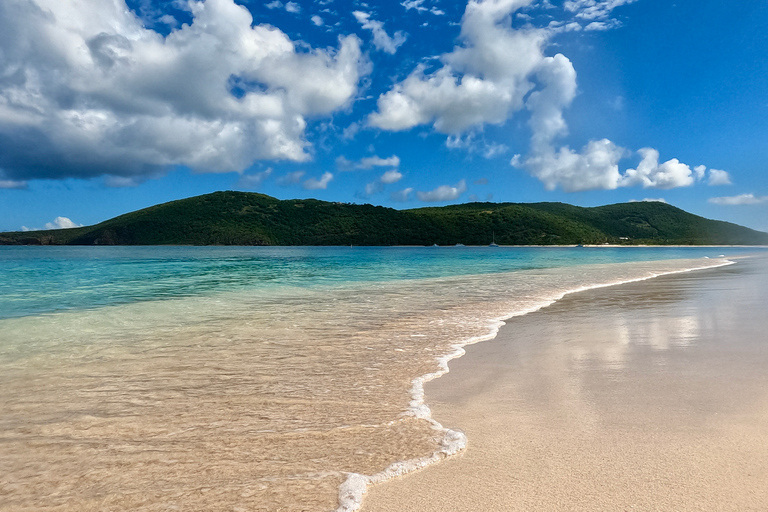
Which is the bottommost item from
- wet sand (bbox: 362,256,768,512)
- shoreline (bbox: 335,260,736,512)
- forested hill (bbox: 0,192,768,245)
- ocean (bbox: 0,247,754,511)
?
ocean (bbox: 0,247,754,511)

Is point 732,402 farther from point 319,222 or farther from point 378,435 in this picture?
point 319,222

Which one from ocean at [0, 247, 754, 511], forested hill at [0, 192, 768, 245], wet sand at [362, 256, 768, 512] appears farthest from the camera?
forested hill at [0, 192, 768, 245]

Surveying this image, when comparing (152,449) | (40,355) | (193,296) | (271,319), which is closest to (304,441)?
(152,449)

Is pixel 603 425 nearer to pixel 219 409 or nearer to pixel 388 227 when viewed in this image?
pixel 219 409

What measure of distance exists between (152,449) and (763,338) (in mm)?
8468

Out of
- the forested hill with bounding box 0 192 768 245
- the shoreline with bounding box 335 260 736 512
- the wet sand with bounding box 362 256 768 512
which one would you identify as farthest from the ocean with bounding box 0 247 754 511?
the forested hill with bounding box 0 192 768 245

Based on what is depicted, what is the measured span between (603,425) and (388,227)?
152537 mm

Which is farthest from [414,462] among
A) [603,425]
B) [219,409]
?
[219,409]

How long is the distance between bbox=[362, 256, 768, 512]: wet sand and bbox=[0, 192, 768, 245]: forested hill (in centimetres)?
13934

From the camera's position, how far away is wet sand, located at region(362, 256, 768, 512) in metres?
2.64

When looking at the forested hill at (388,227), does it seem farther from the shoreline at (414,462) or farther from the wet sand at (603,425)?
the shoreline at (414,462)

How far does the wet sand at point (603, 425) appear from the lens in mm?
2645

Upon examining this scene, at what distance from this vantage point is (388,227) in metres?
156

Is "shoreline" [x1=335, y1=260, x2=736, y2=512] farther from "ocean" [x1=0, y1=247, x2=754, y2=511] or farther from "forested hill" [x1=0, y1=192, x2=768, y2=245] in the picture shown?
"forested hill" [x1=0, y1=192, x2=768, y2=245]
